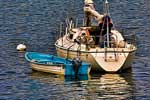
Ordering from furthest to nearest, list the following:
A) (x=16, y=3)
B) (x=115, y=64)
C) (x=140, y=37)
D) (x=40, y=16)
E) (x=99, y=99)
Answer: (x=16, y=3) → (x=40, y=16) → (x=140, y=37) → (x=115, y=64) → (x=99, y=99)

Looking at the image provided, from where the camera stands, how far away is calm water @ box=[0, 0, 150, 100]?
46.9m

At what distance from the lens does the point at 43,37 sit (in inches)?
2667

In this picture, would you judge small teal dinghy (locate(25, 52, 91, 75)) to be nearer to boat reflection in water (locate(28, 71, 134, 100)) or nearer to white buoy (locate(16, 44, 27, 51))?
boat reflection in water (locate(28, 71, 134, 100))

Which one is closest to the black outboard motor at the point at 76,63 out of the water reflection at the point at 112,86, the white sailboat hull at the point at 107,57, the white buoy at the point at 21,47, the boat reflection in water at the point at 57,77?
the boat reflection in water at the point at 57,77

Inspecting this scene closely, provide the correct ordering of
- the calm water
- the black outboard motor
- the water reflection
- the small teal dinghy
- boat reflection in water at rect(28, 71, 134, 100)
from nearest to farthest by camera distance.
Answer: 1. the water reflection
2. boat reflection in water at rect(28, 71, 134, 100)
3. the calm water
4. the black outboard motor
5. the small teal dinghy

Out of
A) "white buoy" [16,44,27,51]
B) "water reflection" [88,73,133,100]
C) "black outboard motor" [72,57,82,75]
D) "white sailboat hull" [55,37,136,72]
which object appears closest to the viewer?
"water reflection" [88,73,133,100]

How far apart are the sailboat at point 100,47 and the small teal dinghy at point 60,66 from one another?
94 cm

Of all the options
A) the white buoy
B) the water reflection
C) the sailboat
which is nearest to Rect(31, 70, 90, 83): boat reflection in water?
the water reflection

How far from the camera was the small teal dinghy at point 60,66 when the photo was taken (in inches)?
1998

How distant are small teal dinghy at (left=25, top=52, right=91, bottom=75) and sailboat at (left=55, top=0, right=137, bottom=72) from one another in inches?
37.0

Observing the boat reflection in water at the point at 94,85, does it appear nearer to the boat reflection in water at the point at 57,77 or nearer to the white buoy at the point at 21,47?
the boat reflection in water at the point at 57,77

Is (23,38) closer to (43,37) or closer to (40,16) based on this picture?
(43,37)

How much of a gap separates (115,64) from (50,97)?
7.37m

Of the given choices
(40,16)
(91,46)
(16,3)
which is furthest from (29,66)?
(16,3)
